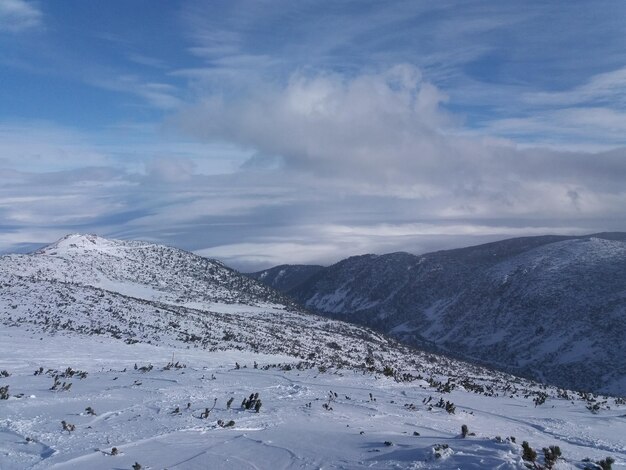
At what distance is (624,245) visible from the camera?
293 feet

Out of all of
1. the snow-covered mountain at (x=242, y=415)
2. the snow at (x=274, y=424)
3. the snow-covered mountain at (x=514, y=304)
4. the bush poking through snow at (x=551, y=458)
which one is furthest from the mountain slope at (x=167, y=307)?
the snow-covered mountain at (x=514, y=304)

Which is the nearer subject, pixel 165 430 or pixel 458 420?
pixel 165 430

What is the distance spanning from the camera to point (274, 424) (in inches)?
380

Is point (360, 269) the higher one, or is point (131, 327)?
point (360, 269)

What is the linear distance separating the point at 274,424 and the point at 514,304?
83.7 meters

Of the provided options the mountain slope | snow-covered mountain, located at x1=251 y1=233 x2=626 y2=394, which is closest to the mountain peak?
the mountain slope

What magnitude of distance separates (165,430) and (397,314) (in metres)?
108

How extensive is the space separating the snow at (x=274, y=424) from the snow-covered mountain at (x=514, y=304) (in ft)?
151

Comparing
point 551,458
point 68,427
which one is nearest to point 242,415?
point 68,427

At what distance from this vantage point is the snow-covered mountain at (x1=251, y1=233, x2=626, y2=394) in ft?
207

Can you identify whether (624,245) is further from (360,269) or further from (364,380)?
(364,380)

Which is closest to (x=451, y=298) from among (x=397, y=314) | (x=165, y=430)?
(x=397, y=314)

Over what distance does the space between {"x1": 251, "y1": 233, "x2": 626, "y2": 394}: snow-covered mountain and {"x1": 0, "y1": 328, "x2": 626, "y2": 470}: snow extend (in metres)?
46.0

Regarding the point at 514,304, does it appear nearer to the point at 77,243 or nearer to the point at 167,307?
the point at 167,307
